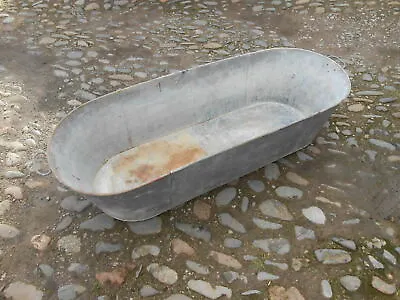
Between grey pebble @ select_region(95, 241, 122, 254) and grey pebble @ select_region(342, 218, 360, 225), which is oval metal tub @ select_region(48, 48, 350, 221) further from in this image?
grey pebble @ select_region(342, 218, 360, 225)

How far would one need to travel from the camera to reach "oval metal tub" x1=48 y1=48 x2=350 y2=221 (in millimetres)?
2930

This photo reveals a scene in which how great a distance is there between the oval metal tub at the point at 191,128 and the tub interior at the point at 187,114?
10 mm

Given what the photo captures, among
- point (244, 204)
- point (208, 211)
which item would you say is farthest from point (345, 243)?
point (208, 211)

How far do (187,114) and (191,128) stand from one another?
0.15 metres

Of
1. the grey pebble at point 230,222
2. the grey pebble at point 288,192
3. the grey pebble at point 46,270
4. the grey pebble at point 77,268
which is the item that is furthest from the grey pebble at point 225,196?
the grey pebble at point 46,270

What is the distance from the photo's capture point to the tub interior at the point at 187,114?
333 centimetres

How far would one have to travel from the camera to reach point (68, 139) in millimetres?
3088

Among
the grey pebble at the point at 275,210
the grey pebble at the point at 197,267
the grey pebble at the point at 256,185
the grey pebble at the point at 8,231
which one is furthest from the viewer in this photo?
the grey pebble at the point at 256,185

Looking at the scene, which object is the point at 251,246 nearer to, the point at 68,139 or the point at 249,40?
the point at 68,139

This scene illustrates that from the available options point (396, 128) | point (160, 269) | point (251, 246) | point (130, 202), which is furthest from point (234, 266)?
point (396, 128)

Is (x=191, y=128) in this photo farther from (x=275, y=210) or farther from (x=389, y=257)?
(x=389, y=257)

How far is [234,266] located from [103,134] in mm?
1639

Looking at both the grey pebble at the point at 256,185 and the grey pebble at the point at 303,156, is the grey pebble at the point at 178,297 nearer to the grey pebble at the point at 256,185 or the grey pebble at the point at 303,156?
the grey pebble at the point at 256,185

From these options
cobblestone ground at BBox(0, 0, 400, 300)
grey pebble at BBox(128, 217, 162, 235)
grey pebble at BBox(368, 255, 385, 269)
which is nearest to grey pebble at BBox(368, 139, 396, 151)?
cobblestone ground at BBox(0, 0, 400, 300)
